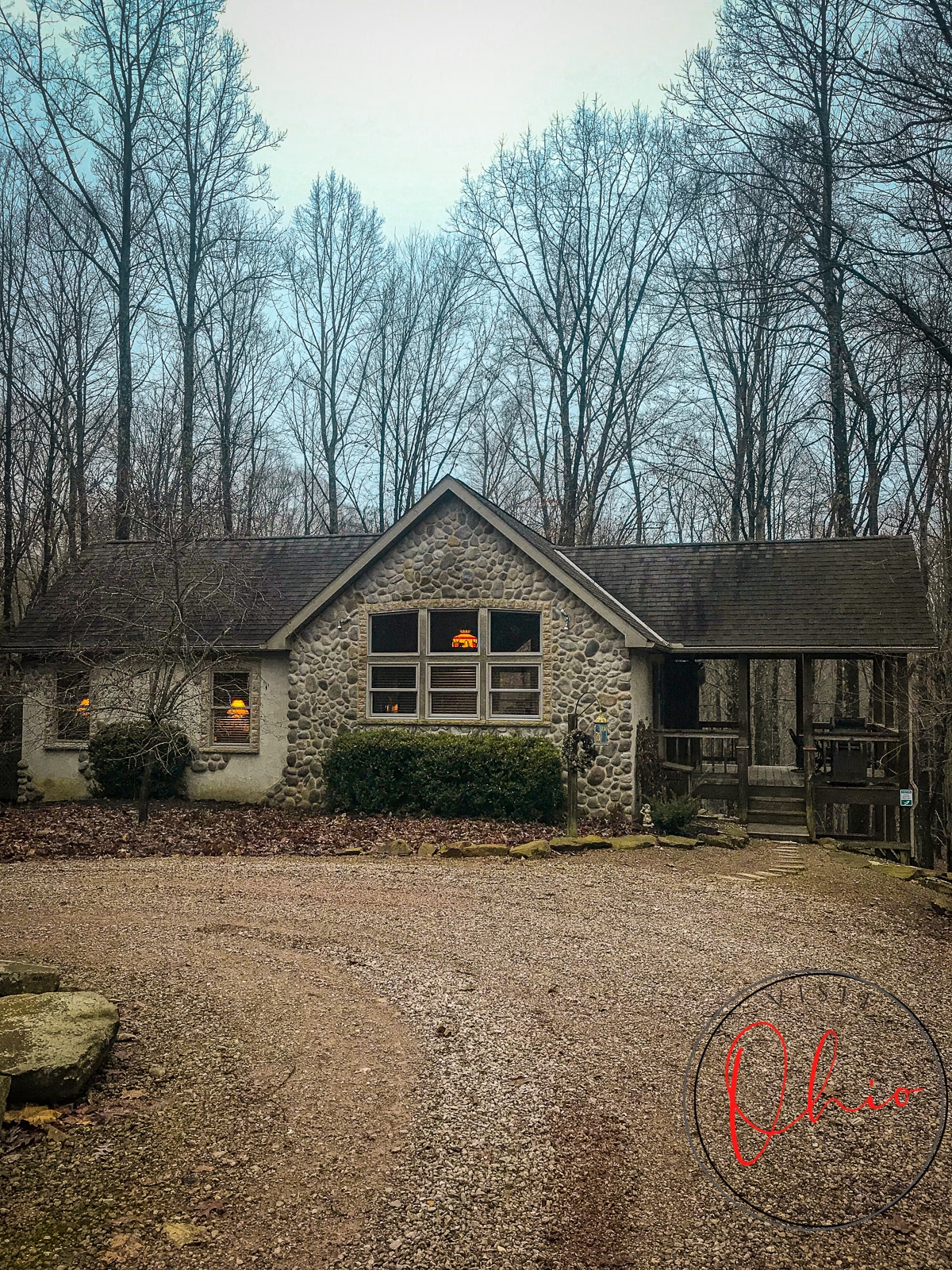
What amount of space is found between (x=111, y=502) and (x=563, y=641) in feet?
35.2

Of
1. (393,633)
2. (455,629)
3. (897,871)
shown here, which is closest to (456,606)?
(455,629)

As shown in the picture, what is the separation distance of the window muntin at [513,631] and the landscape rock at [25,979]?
1045cm

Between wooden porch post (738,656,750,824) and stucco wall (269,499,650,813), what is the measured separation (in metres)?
2.04

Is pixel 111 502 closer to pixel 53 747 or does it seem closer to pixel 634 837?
pixel 53 747

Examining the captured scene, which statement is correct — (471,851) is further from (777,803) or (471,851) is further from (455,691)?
(777,803)

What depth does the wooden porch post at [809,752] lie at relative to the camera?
1488cm

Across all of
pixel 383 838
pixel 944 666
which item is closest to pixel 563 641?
pixel 383 838

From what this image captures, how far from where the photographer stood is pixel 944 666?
16.6m

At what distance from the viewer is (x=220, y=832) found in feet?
45.3

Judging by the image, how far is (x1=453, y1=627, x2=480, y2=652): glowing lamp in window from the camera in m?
15.8

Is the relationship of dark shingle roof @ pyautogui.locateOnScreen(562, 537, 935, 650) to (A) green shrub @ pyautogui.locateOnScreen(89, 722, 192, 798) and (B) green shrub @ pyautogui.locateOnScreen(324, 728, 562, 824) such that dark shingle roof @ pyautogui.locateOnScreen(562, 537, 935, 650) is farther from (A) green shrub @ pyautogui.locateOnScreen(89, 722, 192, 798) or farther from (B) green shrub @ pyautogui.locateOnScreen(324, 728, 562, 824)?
(A) green shrub @ pyautogui.locateOnScreen(89, 722, 192, 798)

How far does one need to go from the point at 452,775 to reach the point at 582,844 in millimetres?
2670

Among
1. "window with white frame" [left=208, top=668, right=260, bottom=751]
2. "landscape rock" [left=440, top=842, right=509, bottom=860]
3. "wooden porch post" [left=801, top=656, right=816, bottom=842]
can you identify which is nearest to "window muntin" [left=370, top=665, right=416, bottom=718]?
"window with white frame" [left=208, top=668, right=260, bottom=751]

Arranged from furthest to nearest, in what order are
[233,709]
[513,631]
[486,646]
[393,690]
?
[233,709], [393,690], [513,631], [486,646]
